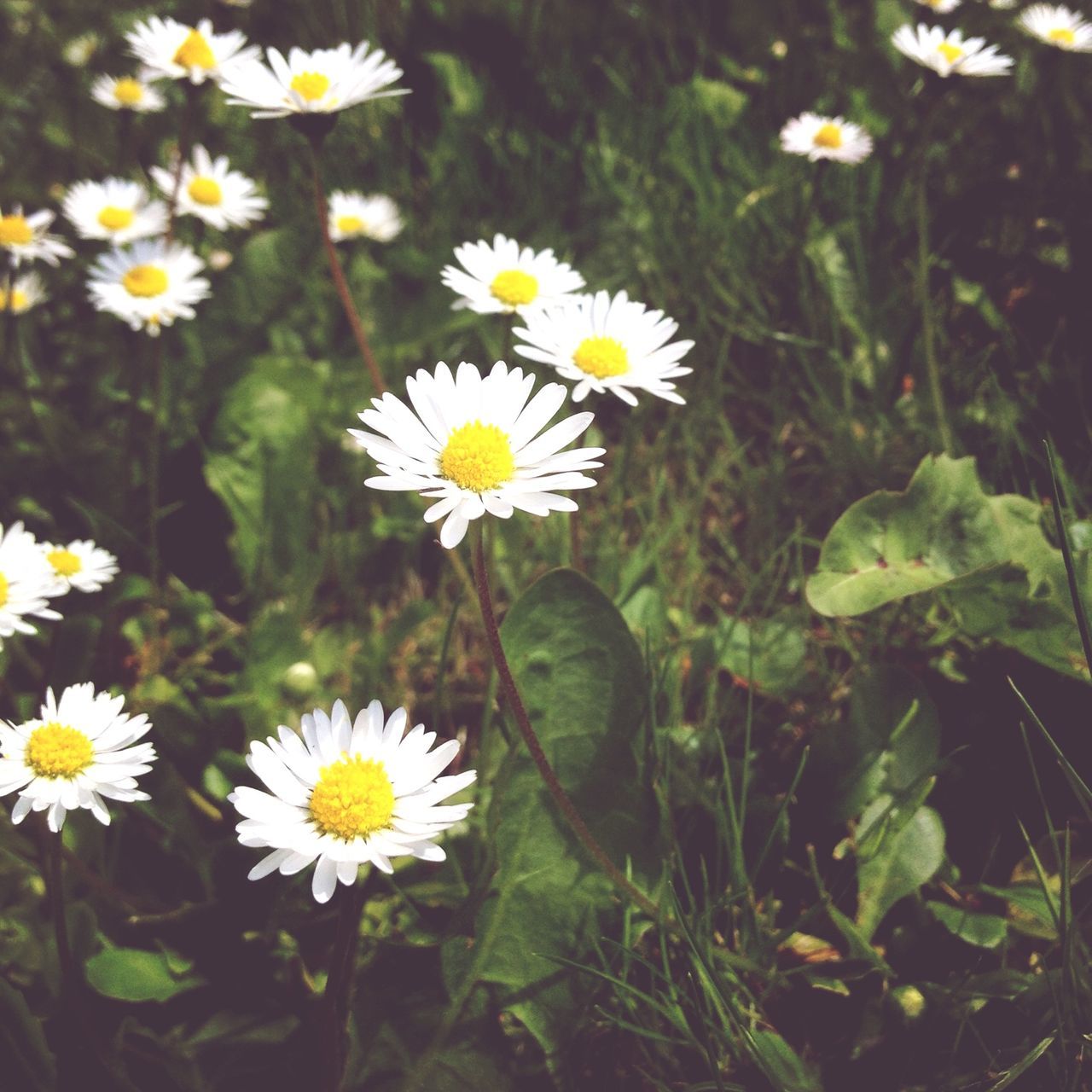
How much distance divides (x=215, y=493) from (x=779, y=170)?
1654 mm

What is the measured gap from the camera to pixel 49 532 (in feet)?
7.23

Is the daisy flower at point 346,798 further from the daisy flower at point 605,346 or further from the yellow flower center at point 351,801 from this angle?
the daisy flower at point 605,346

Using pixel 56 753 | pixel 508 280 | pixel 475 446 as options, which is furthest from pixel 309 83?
pixel 56 753

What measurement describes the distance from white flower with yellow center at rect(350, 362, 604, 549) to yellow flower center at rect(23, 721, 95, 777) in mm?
510

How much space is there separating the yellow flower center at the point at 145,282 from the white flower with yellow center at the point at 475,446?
1176mm

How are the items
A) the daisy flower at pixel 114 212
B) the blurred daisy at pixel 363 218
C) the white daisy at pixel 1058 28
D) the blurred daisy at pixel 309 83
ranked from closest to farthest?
the blurred daisy at pixel 309 83
the white daisy at pixel 1058 28
the daisy flower at pixel 114 212
the blurred daisy at pixel 363 218

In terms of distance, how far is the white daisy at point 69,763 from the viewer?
1233 millimetres

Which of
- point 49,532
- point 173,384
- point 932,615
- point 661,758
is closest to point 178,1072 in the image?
point 661,758

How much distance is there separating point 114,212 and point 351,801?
202cm

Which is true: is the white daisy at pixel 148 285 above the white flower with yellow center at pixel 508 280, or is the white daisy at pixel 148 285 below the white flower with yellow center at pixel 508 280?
above

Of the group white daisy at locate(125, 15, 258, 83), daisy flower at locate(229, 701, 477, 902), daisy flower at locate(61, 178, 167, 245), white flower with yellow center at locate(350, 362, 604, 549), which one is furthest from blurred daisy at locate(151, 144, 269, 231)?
daisy flower at locate(229, 701, 477, 902)

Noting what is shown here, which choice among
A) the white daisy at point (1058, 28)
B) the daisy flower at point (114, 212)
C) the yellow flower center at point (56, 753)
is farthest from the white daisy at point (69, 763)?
the white daisy at point (1058, 28)

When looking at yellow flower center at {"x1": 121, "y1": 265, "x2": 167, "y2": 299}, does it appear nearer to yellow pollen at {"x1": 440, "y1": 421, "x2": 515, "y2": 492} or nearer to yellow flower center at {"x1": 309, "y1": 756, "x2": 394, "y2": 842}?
yellow pollen at {"x1": 440, "y1": 421, "x2": 515, "y2": 492}

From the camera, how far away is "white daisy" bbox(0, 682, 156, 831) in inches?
48.6
